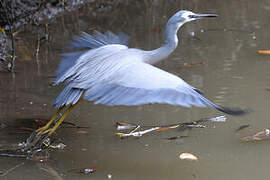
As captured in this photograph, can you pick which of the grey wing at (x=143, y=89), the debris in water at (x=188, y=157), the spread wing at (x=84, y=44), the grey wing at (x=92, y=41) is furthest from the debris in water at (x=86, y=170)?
the grey wing at (x=92, y=41)

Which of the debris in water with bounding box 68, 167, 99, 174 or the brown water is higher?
the brown water

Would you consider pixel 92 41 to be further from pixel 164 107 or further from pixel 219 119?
pixel 219 119

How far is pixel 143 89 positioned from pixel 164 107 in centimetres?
108

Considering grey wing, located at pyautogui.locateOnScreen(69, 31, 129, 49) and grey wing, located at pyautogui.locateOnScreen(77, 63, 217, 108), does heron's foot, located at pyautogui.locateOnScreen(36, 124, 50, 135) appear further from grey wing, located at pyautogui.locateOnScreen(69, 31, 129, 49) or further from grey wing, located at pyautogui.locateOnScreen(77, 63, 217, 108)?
grey wing, located at pyautogui.locateOnScreen(69, 31, 129, 49)

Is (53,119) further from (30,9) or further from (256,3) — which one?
(256,3)

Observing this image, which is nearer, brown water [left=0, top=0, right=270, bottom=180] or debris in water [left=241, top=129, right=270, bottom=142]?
brown water [left=0, top=0, right=270, bottom=180]

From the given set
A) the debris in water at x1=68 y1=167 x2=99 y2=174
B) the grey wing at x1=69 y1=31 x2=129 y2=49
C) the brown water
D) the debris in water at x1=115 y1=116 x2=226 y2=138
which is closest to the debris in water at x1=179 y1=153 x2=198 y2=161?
the brown water

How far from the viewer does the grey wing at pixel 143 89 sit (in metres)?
3.13

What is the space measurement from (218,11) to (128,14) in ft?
3.77

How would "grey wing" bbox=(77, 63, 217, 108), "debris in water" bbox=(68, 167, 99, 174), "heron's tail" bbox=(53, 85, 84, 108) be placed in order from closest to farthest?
"grey wing" bbox=(77, 63, 217, 108) → "debris in water" bbox=(68, 167, 99, 174) → "heron's tail" bbox=(53, 85, 84, 108)

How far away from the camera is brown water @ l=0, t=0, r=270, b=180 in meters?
3.39

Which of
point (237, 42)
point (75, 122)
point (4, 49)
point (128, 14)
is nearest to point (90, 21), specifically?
point (128, 14)

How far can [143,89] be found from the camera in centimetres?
323

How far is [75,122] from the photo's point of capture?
4.12 meters
